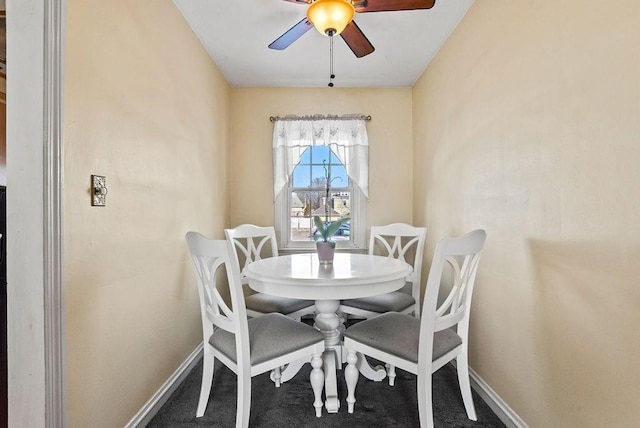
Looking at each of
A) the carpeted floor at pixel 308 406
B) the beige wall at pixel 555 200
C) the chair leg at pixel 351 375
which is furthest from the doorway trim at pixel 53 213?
the beige wall at pixel 555 200

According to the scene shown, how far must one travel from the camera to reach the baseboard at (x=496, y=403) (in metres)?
1.64

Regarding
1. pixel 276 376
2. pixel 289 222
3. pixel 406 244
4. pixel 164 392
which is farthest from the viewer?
pixel 289 222

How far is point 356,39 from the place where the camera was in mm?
1971

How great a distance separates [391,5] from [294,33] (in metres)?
0.57

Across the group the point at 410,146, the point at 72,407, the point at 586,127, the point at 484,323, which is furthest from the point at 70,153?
the point at 410,146

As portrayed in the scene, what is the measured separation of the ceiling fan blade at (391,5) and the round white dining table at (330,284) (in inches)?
54.0

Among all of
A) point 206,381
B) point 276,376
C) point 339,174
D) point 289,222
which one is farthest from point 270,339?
point 339,174

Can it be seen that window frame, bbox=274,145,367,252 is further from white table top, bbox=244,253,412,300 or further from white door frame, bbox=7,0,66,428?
white door frame, bbox=7,0,66,428

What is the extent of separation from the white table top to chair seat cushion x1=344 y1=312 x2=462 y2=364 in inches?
8.1

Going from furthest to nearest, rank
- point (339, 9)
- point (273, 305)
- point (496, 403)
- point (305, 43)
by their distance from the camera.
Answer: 1. point (305, 43)
2. point (273, 305)
3. point (496, 403)
4. point (339, 9)

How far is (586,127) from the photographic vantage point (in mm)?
1225

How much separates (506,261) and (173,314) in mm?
1989

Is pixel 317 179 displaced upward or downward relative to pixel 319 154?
downward

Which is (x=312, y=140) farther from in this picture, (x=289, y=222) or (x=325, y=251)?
(x=325, y=251)
